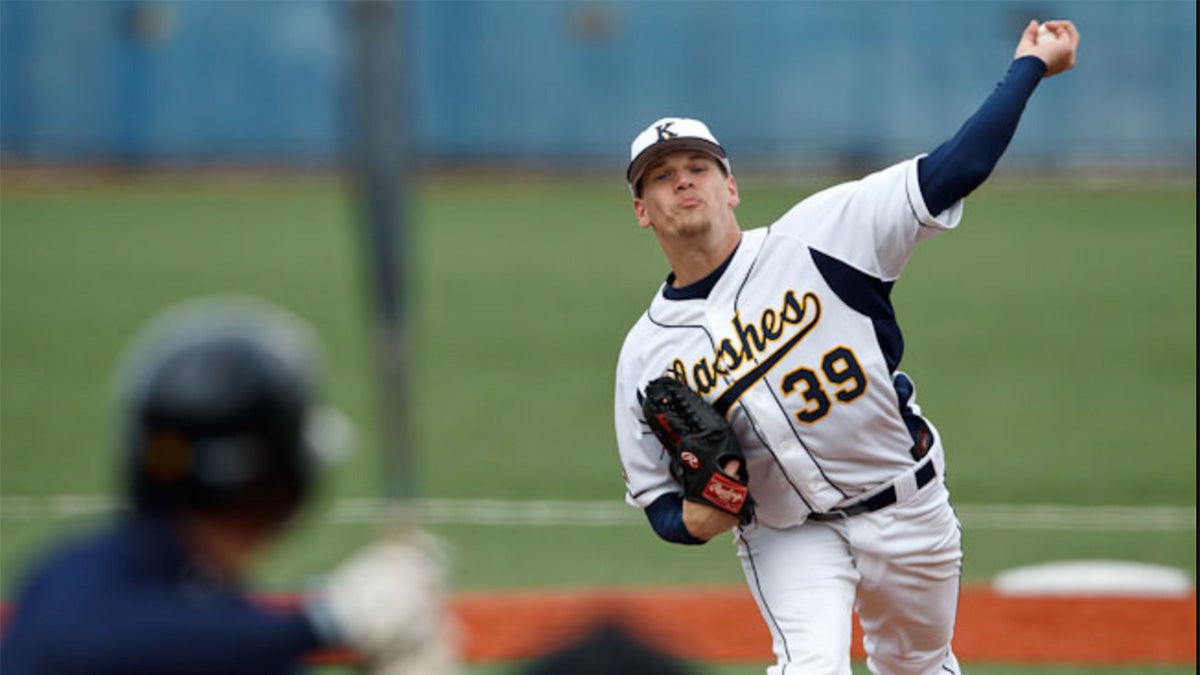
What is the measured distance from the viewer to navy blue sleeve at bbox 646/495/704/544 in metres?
5.05

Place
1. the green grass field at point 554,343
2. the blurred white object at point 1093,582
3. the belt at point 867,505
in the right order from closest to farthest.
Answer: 1. the belt at point 867,505
2. the blurred white object at point 1093,582
3. the green grass field at point 554,343

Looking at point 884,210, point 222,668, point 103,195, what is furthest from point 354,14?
point 103,195

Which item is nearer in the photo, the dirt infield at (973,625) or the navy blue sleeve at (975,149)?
the navy blue sleeve at (975,149)

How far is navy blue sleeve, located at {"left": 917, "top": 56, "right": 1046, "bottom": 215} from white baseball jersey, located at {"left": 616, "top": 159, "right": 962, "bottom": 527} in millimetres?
50

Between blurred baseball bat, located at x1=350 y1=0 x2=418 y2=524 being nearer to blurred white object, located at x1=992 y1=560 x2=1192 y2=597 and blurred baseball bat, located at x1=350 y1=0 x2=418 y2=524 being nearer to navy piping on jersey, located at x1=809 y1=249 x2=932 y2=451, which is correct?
navy piping on jersey, located at x1=809 y1=249 x2=932 y2=451

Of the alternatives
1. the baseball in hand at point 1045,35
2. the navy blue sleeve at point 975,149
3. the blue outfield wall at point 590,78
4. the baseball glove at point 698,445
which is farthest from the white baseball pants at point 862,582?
the blue outfield wall at point 590,78

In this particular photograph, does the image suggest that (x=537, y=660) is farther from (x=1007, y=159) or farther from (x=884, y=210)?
(x=1007, y=159)

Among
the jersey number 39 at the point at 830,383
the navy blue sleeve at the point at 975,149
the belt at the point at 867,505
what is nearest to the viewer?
the navy blue sleeve at the point at 975,149

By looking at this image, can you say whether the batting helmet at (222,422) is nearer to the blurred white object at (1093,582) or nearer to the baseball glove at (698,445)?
the baseball glove at (698,445)

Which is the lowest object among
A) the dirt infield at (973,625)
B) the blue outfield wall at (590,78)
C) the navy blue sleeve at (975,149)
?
the dirt infield at (973,625)

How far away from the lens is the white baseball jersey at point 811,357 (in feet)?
16.4

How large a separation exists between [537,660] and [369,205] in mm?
795

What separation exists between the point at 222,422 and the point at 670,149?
3.08 m

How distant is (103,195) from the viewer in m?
27.2
